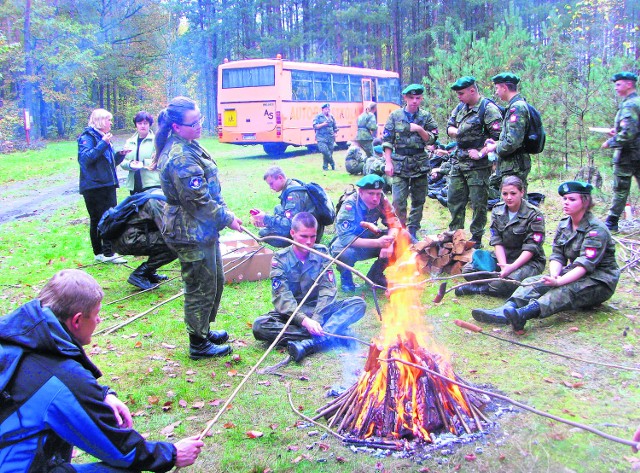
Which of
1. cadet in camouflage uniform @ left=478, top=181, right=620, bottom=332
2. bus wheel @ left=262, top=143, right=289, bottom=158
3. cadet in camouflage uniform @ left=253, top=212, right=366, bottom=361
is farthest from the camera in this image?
bus wheel @ left=262, top=143, right=289, bottom=158

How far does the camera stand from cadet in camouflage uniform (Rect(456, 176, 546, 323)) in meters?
6.02

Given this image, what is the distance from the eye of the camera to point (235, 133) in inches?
859

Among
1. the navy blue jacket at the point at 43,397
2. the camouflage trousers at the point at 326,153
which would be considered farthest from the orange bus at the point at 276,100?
the navy blue jacket at the point at 43,397

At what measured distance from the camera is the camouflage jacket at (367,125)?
55.0 ft

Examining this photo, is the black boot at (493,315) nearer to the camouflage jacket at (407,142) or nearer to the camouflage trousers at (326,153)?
the camouflage jacket at (407,142)

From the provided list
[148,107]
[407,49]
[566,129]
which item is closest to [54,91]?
[148,107]

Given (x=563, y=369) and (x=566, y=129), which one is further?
(x=566, y=129)

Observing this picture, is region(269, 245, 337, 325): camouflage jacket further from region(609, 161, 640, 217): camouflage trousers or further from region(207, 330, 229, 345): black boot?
region(609, 161, 640, 217): camouflage trousers

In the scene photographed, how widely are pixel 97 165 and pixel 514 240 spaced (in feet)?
18.9

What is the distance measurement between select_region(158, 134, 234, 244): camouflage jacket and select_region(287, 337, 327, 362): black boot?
1.23 m

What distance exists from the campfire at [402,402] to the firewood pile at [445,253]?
11.4ft

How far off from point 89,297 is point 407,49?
35.2 metres

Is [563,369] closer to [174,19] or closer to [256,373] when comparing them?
[256,373]

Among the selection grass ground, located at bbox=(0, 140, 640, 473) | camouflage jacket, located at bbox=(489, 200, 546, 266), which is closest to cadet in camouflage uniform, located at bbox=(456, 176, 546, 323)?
camouflage jacket, located at bbox=(489, 200, 546, 266)
